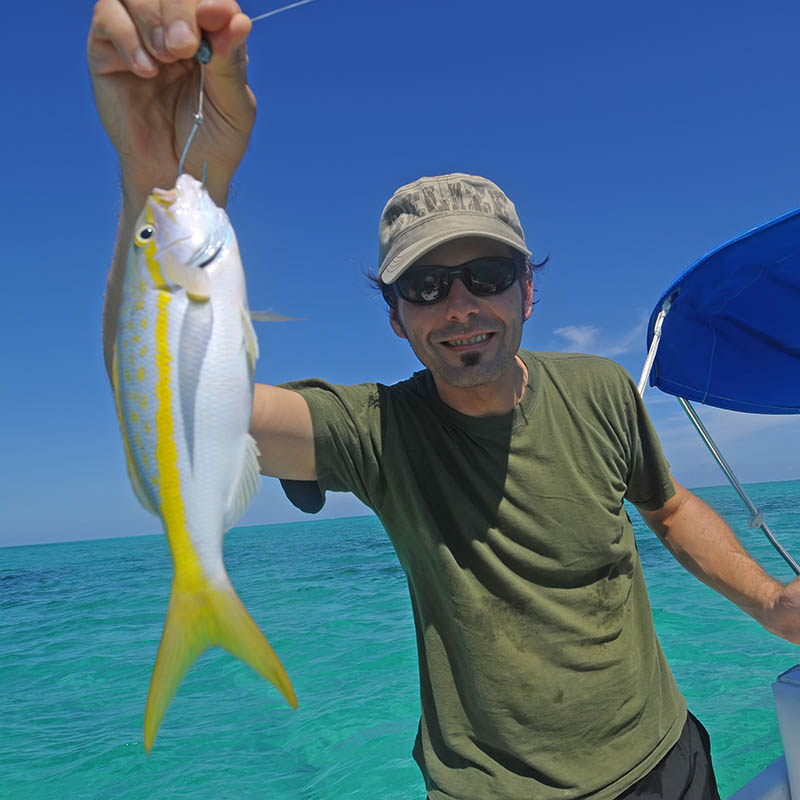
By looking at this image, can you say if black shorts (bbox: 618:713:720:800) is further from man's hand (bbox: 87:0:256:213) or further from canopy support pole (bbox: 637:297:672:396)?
man's hand (bbox: 87:0:256:213)

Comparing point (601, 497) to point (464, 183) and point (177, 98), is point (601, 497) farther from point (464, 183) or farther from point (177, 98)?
point (177, 98)

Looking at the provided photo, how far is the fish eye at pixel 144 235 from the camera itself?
112 centimetres

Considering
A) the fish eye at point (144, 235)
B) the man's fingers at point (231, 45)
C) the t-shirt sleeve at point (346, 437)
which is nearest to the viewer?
the fish eye at point (144, 235)

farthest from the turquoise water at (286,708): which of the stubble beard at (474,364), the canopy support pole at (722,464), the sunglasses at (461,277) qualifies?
the sunglasses at (461,277)

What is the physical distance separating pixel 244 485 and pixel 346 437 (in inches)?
34.3

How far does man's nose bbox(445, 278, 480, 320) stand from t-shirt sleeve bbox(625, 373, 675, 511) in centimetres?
69

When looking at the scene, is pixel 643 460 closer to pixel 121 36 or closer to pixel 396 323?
pixel 396 323

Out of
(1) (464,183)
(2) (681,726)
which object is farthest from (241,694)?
(1) (464,183)

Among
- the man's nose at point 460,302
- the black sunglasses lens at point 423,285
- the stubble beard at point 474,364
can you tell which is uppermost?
the black sunglasses lens at point 423,285

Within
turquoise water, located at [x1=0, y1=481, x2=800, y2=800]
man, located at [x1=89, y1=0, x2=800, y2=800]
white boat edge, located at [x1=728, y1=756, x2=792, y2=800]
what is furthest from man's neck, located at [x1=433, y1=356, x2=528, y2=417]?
white boat edge, located at [x1=728, y1=756, x2=792, y2=800]

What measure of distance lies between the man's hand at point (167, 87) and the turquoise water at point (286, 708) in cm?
281

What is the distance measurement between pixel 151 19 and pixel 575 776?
6.94 feet

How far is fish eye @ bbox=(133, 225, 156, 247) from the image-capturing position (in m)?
1.12

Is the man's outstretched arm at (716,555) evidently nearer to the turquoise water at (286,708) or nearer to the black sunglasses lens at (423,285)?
the turquoise water at (286,708)
